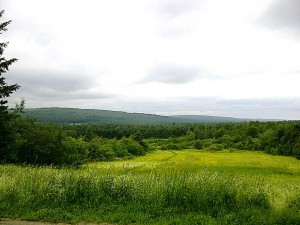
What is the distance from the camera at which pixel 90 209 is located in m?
12.1

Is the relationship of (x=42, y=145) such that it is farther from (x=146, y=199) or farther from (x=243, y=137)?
(x=243, y=137)

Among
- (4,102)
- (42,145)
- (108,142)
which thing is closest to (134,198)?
(4,102)

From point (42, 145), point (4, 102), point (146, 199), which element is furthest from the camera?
point (42, 145)

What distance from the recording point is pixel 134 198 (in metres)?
13.0

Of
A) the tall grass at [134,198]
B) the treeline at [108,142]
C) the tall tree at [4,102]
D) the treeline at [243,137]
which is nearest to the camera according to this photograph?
the tall grass at [134,198]

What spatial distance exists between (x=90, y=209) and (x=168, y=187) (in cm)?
320

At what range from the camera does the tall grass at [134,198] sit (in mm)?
11320

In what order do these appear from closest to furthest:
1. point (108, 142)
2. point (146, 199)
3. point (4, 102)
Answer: point (146, 199) < point (4, 102) < point (108, 142)

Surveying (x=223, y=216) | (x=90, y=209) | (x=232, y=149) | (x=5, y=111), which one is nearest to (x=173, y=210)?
(x=223, y=216)

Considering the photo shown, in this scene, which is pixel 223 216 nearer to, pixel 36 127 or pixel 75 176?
pixel 75 176

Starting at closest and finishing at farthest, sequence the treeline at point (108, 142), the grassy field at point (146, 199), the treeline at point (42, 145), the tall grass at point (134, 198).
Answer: the grassy field at point (146, 199), the tall grass at point (134, 198), the treeline at point (42, 145), the treeline at point (108, 142)

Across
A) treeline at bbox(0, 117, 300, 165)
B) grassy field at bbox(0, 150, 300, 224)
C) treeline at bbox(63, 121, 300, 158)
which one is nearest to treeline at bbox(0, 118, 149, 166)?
treeline at bbox(0, 117, 300, 165)

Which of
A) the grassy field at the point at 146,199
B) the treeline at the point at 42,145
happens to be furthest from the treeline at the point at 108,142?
the grassy field at the point at 146,199

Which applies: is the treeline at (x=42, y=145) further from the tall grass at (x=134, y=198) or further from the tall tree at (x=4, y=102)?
the tall grass at (x=134, y=198)
